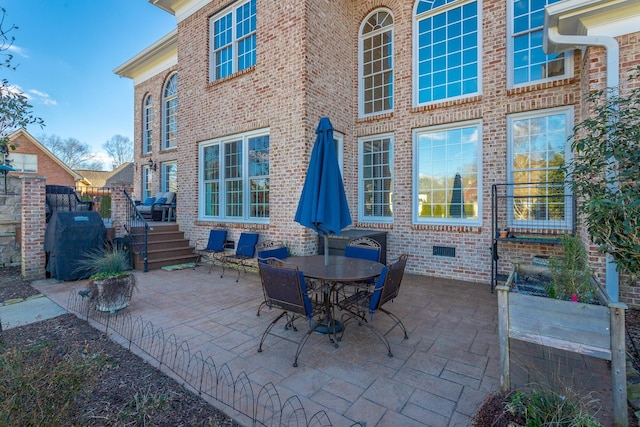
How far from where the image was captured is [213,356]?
120 inches

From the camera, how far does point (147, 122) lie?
1377 centimetres

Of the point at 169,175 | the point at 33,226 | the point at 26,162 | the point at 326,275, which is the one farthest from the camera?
the point at 26,162

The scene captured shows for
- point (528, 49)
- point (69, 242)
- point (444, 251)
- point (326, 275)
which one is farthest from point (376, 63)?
point (69, 242)

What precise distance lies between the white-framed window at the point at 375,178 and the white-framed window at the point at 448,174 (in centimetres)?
63

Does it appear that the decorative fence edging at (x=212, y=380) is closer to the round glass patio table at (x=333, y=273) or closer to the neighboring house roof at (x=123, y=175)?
the round glass patio table at (x=333, y=273)

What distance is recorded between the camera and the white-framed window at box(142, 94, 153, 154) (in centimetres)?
1363

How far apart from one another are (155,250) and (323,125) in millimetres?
5824

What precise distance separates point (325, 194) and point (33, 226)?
6466 mm

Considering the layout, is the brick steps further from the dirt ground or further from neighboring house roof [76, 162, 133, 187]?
neighboring house roof [76, 162, 133, 187]

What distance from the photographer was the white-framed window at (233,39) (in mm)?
7324

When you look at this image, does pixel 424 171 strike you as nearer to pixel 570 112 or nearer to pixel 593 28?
pixel 570 112

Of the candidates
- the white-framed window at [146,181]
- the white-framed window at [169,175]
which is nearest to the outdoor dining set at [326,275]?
the white-framed window at [169,175]

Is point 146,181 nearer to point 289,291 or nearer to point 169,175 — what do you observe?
point 169,175

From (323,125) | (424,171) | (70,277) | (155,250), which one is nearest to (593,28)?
(424,171)
